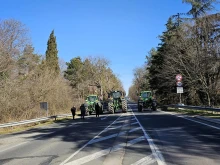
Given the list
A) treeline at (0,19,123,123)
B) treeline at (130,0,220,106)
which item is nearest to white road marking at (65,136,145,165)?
→ treeline at (0,19,123,123)

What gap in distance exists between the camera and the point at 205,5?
3812 cm

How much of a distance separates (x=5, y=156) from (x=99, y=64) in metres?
74.3

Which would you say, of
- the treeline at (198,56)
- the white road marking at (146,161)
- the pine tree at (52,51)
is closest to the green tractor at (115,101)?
the treeline at (198,56)

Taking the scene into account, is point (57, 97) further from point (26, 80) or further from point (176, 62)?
point (176, 62)

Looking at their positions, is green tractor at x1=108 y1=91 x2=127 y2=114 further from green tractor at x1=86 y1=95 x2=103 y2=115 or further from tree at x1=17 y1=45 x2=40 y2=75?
tree at x1=17 y1=45 x2=40 y2=75

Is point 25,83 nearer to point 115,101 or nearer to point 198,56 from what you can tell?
point 115,101

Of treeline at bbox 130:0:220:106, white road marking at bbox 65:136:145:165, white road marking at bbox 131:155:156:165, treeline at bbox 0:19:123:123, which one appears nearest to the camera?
white road marking at bbox 131:155:156:165

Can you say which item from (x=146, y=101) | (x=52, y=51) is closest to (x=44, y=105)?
(x=146, y=101)

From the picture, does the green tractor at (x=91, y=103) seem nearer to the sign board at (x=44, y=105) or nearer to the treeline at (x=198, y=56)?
the sign board at (x=44, y=105)

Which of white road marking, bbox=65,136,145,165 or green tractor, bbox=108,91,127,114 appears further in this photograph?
green tractor, bbox=108,91,127,114

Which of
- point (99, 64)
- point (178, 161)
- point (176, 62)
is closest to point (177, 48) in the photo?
point (176, 62)

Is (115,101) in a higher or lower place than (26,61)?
lower

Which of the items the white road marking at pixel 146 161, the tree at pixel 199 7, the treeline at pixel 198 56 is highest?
the tree at pixel 199 7

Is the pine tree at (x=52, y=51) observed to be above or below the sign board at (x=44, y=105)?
above
